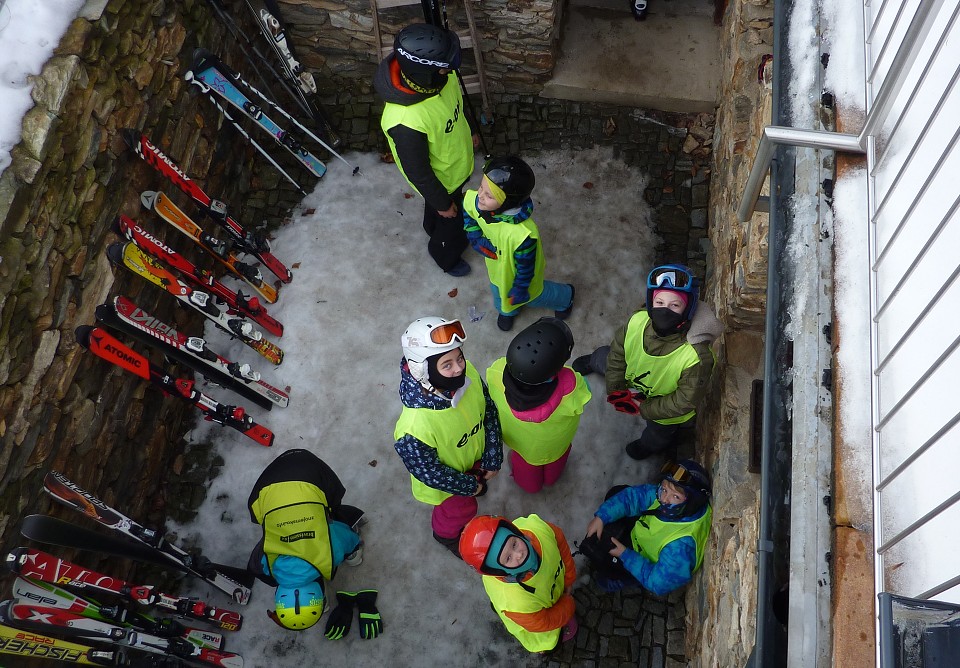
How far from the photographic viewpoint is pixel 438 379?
137 inches

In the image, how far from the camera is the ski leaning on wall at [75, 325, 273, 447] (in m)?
4.08

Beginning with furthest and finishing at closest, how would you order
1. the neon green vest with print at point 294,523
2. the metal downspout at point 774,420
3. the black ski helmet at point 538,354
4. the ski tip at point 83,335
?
1. the ski tip at point 83,335
2. the neon green vest with print at point 294,523
3. the black ski helmet at point 538,354
4. the metal downspout at point 774,420

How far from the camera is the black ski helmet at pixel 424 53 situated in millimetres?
4160

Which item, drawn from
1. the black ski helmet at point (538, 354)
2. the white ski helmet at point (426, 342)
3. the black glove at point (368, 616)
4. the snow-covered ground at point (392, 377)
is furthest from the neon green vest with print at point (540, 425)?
the black glove at point (368, 616)

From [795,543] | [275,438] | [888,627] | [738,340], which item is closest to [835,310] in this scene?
[795,543]

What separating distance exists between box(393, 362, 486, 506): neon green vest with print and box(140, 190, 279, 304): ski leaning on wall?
7.03ft

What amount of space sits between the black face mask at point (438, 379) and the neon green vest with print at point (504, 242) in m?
1.17

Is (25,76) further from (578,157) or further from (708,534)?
(708,534)

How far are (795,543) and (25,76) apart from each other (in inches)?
176

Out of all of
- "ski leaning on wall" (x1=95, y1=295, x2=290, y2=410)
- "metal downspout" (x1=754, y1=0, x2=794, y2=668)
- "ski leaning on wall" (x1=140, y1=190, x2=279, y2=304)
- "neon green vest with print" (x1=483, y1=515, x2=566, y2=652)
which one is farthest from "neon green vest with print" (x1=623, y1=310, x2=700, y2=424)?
"ski leaning on wall" (x1=140, y1=190, x2=279, y2=304)

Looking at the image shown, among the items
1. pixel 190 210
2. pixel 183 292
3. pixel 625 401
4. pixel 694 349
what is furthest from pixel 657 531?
pixel 190 210

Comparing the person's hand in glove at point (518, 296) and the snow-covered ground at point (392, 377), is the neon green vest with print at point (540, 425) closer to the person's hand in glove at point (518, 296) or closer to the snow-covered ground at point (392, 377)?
the snow-covered ground at point (392, 377)

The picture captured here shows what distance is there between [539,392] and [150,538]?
2537 millimetres

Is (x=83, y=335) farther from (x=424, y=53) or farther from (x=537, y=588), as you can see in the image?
(x=537, y=588)
